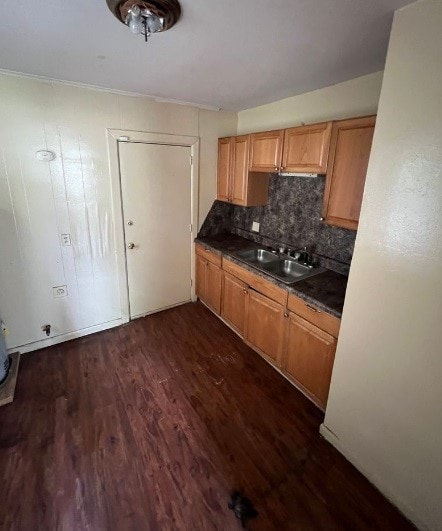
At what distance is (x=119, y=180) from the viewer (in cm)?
257

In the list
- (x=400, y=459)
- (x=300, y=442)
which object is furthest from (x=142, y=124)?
(x=400, y=459)

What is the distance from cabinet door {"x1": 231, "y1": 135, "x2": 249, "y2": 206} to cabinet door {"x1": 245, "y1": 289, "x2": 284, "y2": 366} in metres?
1.02

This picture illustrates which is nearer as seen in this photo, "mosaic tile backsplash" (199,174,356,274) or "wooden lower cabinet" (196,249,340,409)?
"wooden lower cabinet" (196,249,340,409)

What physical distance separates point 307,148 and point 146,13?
1.32 metres

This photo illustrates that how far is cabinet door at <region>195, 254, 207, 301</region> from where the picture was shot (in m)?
3.19

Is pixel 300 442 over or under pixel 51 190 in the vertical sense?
under

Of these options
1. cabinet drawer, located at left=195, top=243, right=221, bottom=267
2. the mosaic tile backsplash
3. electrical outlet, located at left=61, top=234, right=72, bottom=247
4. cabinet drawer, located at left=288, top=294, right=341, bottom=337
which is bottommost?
cabinet drawer, located at left=288, top=294, right=341, bottom=337

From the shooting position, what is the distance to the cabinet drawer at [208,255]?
2875 mm

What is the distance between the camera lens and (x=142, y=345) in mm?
2658

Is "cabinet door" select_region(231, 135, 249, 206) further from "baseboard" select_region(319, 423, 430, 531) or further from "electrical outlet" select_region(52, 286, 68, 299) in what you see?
"baseboard" select_region(319, 423, 430, 531)

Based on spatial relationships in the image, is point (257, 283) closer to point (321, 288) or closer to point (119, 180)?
point (321, 288)

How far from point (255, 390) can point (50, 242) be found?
2.21m

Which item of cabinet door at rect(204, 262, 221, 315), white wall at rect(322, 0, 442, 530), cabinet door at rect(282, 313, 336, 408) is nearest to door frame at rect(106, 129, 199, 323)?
cabinet door at rect(204, 262, 221, 315)

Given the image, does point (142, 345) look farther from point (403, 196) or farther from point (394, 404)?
point (403, 196)
